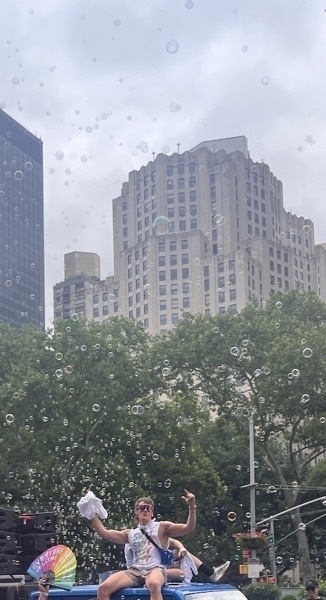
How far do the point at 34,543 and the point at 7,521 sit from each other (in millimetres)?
570

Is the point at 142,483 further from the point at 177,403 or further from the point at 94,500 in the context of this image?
the point at 94,500

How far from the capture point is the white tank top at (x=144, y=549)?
7.80 m

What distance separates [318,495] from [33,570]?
39.2 meters

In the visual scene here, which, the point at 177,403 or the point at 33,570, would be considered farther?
the point at 177,403

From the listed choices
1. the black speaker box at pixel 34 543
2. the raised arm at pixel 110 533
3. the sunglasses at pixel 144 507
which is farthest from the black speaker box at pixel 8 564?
the sunglasses at pixel 144 507

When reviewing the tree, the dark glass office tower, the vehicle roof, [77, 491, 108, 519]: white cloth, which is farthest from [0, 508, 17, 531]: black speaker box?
the dark glass office tower

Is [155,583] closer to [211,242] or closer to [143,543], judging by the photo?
[143,543]

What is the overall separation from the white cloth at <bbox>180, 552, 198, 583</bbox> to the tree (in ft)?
104

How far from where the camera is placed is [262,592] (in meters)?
31.9

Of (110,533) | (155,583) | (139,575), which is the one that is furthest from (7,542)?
(155,583)

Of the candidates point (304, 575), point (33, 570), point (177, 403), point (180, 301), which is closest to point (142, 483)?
point (177, 403)

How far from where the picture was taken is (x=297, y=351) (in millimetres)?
40344

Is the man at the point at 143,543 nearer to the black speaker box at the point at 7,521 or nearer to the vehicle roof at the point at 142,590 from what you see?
the vehicle roof at the point at 142,590

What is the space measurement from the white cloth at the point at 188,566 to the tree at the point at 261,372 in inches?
1244
